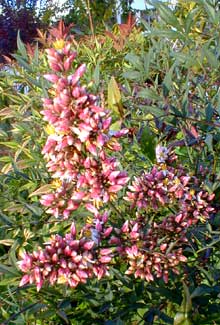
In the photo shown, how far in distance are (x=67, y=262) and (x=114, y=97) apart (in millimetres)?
317

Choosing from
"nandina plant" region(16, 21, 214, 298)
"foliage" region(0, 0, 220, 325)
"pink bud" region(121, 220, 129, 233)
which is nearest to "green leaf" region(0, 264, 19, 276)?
"foliage" region(0, 0, 220, 325)

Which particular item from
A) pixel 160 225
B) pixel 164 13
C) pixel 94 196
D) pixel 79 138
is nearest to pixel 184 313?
pixel 160 225

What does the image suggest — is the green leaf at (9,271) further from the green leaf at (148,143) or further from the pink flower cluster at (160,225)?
the green leaf at (148,143)

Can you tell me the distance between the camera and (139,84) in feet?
6.14

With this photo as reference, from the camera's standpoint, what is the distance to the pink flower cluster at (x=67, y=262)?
111 cm

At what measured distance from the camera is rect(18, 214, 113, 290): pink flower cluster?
1109 mm

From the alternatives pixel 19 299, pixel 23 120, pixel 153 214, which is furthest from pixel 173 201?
pixel 23 120

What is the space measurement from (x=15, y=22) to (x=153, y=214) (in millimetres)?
8005

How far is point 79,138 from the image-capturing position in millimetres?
1034

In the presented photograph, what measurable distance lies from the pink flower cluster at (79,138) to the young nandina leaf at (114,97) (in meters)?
0.08

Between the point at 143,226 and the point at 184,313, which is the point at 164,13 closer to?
the point at 143,226

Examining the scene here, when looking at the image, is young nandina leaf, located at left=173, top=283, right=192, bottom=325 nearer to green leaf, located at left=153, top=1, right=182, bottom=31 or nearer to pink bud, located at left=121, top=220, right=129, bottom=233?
pink bud, located at left=121, top=220, right=129, bottom=233

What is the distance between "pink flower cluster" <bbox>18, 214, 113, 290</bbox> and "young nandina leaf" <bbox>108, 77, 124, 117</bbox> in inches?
9.8

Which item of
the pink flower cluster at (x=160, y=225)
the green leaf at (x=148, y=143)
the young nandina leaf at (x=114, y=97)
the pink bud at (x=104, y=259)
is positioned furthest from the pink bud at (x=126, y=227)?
the green leaf at (x=148, y=143)
